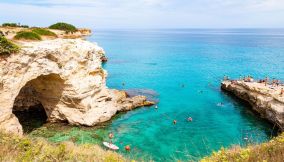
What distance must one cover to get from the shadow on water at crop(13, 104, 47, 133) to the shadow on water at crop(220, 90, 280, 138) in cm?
1999

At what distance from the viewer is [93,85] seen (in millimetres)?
25906

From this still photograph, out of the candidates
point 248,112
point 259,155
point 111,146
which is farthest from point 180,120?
point 259,155

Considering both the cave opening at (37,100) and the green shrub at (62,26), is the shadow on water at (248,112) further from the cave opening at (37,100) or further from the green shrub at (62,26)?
the green shrub at (62,26)

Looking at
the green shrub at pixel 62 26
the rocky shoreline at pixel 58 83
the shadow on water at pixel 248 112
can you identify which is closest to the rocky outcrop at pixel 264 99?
the shadow on water at pixel 248 112

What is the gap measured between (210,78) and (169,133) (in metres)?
27.1

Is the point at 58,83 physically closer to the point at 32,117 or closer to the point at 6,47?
the point at 32,117

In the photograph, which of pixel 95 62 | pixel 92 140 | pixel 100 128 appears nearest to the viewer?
pixel 92 140

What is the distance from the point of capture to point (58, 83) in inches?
941

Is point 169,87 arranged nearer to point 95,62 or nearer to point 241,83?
point 241,83

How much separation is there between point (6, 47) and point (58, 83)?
636 cm

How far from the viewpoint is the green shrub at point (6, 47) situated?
18033mm

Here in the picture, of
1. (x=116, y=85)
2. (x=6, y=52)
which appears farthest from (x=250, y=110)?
(x=6, y=52)

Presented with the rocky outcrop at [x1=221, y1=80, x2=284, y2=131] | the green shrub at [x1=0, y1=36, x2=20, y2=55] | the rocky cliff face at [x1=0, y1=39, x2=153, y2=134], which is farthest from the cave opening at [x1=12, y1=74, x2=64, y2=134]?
the rocky outcrop at [x1=221, y1=80, x2=284, y2=131]

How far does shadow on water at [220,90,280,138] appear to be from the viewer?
26.5 m
